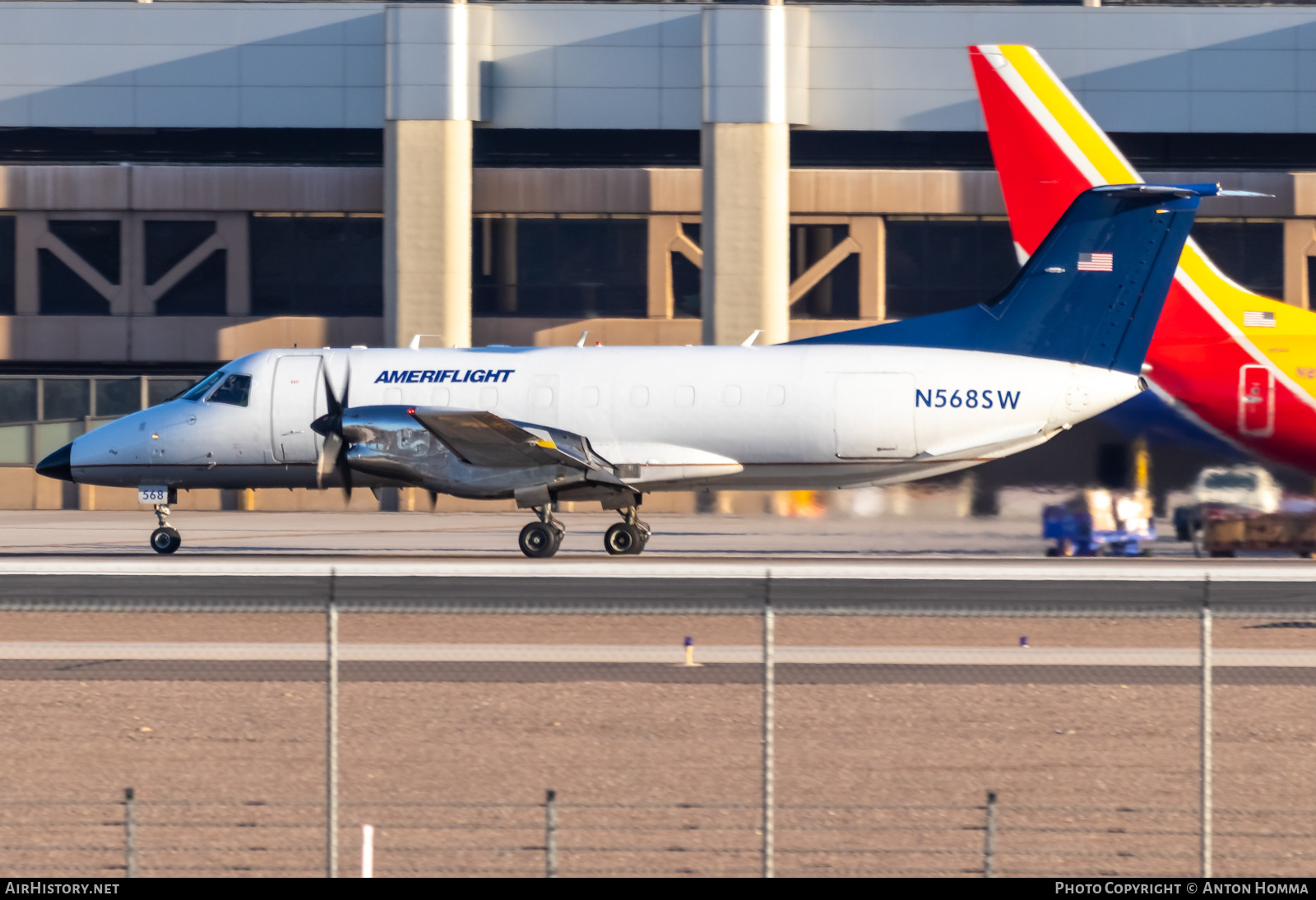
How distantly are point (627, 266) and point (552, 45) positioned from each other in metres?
6.41

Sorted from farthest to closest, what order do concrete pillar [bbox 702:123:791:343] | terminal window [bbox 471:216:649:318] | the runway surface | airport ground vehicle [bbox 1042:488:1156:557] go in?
terminal window [bbox 471:216:649:318] < concrete pillar [bbox 702:123:791:343] < the runway surface < airport ground vehicle [bbox 1042:488:1156:557]

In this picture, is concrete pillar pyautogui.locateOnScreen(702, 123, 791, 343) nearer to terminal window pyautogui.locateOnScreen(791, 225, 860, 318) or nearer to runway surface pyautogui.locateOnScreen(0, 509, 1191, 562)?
terminal window pyautogui.locateOnScreen(791, 225, 860, 318)

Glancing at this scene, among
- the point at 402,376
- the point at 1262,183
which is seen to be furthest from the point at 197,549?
the point at 1262,183

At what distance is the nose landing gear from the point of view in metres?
25.5

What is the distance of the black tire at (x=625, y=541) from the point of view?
25578 mm

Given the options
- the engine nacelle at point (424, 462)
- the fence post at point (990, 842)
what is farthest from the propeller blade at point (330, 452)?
the fence post at point (990, 842)

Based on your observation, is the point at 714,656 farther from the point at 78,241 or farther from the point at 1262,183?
the point at 78,241

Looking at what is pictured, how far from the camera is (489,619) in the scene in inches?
802

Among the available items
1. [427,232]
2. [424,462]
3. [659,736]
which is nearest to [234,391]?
[424,462]

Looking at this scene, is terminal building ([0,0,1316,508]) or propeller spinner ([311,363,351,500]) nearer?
propeller spinner ([311,363,351,500])

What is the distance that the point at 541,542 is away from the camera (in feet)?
83.7

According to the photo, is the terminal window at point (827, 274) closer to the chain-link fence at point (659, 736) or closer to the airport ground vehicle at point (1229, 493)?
the airport ground vehicle at point (1229, 493)

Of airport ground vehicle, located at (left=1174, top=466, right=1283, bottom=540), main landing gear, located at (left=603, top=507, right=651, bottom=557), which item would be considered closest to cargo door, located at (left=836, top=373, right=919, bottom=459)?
main landing gear, located at (left=603, top=507, right=651, bottom=557)

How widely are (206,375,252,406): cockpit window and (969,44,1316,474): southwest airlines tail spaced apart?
13665 millimetres
